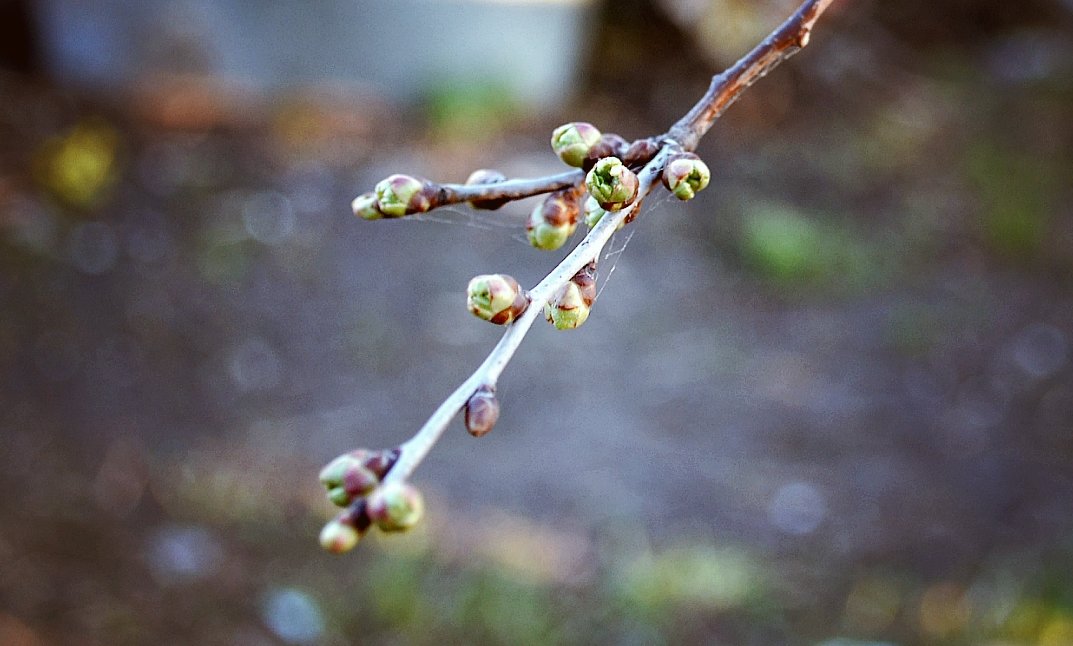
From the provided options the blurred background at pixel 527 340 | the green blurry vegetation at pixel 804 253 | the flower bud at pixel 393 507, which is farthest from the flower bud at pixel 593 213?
the green blurry vegetation at pixel 804 253

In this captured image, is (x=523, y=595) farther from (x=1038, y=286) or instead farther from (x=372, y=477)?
(x=1038, y=286)

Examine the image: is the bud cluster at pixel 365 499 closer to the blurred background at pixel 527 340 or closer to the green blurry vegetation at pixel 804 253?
the blurred background at pixel 527 340

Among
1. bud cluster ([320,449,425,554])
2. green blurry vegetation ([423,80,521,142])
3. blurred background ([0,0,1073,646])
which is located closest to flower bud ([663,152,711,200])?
bud cluster ([320,449,425,554])

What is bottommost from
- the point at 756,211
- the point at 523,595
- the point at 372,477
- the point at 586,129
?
the point at 372,477

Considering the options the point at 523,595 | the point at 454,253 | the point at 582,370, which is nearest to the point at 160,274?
the point at 454,253

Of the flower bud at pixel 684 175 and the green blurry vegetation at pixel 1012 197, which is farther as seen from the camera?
the green blurry vegetation at pixel 1012 197

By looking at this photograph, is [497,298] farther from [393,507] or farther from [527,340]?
[527,340]
